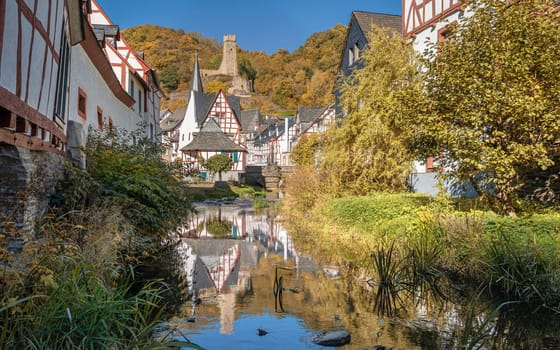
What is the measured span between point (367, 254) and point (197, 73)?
200 ft

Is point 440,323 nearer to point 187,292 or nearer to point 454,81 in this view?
point 187,292

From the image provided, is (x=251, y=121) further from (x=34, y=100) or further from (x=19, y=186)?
(x=19, y=186)

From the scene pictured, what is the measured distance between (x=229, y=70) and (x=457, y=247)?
373 feet

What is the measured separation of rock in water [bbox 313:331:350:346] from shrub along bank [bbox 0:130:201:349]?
1.94m

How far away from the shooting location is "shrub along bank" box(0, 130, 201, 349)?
432 centimetres

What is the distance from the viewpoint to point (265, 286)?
955 cm

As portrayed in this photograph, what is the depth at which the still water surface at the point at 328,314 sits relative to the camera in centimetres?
634

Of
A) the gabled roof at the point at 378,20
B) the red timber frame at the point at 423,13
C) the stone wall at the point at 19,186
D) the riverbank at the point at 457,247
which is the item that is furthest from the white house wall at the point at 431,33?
the stone wall at the point at 19,186

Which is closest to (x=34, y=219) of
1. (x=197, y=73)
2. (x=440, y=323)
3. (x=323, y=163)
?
(x=440, y=323)

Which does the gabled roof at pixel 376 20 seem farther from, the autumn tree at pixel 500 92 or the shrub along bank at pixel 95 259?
the autumn tree at pixel 500 92

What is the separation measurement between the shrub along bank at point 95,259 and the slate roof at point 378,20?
15.2 m

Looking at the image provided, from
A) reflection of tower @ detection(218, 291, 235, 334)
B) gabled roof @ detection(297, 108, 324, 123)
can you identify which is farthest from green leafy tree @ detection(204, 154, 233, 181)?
reflection of tower @ detection(218, 291, 235, 334)

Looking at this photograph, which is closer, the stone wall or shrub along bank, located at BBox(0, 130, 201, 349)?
shrub along bank, located at BBox(0, 130, 201, 349)

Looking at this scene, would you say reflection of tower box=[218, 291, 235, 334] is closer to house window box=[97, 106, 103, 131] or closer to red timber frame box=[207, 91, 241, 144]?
house window box=[97, 106, 103, 131]
